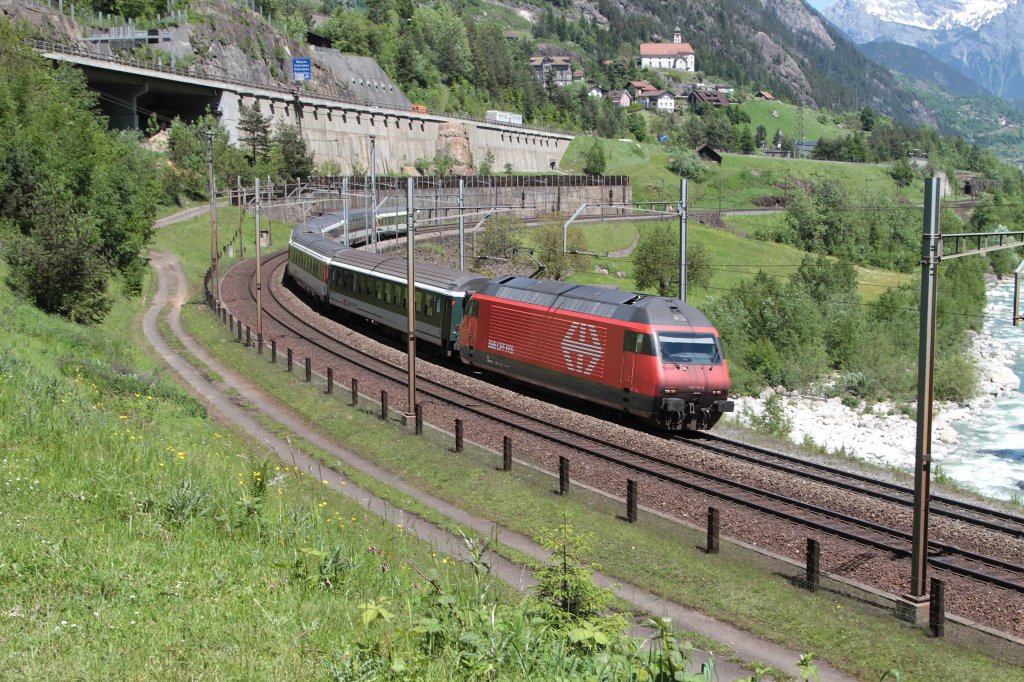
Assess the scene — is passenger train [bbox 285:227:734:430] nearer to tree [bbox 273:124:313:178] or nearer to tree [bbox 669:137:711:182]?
tree [bbox 273:124:313:178]

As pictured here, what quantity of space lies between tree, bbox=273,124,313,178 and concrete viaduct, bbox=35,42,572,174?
183 inches

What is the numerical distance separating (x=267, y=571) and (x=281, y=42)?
12209cm

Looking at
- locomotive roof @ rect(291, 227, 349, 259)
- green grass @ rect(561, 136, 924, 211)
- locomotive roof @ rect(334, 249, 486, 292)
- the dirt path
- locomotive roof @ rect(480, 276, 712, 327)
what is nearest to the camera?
the dirt path

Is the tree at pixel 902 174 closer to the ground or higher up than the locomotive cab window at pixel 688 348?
higher up

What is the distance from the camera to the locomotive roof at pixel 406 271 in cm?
3653

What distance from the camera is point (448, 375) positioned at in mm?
35062

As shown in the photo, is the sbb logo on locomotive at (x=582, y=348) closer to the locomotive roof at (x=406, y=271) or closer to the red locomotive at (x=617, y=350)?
the red locomotive at (x=617, y=350)

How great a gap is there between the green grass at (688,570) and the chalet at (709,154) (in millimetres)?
147189

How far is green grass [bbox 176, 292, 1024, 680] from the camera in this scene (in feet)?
45.1

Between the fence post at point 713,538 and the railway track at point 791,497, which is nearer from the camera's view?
the railway track at point 791,497

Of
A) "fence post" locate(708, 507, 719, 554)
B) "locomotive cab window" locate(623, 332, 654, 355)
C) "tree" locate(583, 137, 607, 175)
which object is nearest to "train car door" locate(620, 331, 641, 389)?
"locomotive cab window" locate(623, 332, 654, 355)

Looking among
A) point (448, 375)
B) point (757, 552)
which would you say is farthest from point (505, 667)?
point (448, 375)

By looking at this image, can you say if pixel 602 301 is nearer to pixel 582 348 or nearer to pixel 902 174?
pixel 582 348

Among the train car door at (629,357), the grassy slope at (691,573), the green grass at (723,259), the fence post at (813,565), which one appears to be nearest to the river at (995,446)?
the train car door at (629,357)
